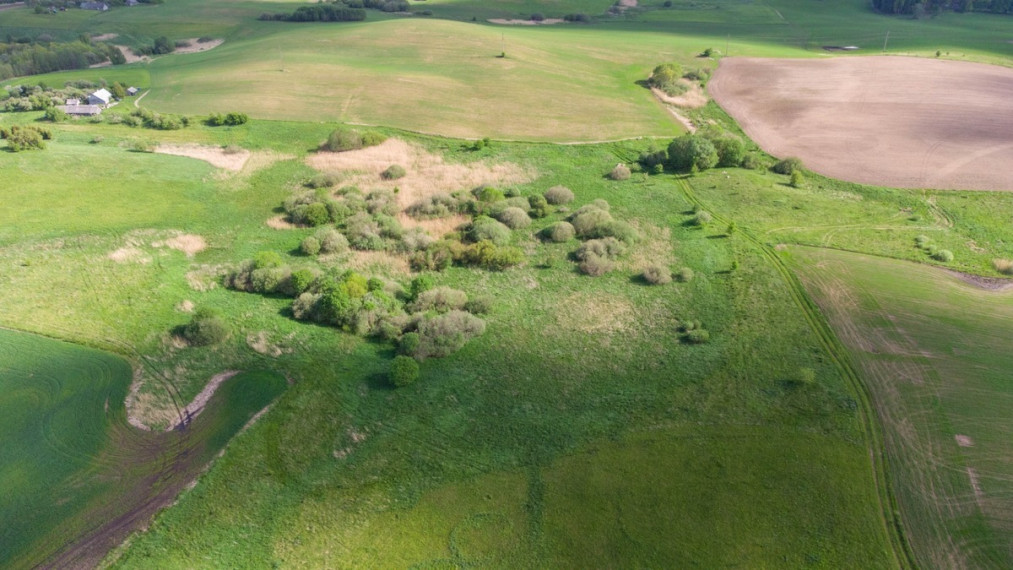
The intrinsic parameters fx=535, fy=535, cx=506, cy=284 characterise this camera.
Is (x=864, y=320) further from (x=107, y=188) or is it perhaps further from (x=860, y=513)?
(x=107, y=188)

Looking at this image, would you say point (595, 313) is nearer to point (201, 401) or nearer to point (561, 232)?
point (561, 232)

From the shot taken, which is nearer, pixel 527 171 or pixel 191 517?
pixel 191 517

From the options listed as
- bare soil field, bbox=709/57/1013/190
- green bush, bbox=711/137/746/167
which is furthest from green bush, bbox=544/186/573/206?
bare soil field, bbox=709/57/1013/190

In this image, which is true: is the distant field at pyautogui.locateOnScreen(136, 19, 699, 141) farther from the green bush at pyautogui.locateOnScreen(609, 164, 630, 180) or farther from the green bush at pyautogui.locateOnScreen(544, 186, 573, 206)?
the green bush at pyautogui.locateOnScreen(544, 186, 573, 206)

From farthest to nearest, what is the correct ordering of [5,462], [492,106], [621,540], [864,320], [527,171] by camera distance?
[492,106]
[527,171]
[864,320]
[5,462]
[621,540]

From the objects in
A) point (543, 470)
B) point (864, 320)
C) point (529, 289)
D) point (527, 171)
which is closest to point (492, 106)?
point (527, 171)

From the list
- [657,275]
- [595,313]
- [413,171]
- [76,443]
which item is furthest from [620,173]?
[76,443]

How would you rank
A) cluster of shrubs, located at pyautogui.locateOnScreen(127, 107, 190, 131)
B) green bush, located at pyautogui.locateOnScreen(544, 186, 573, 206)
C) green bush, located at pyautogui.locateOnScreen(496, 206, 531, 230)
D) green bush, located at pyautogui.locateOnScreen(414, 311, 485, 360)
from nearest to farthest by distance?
green bush, located at pyautogui.locateOnScreen(414, 311, 485, 360) → green bush, located at pyautogui.locateOnScreen(496, 206, 531, 230) → green bush, located at pyautogui.locateOnScreen(544, 186, 573, 206) → cluster of shrubs, located at pyautogui.locateOnScreen(127, 107, 190, 131)
